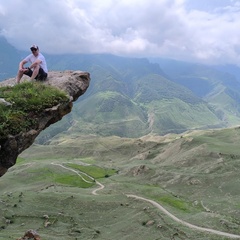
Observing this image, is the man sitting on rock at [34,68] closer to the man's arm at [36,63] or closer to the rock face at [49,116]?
the man's arm at [36,63]

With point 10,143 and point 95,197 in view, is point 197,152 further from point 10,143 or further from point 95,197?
point 10,143

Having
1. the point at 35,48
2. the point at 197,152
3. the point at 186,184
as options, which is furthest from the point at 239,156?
the point at 35,48

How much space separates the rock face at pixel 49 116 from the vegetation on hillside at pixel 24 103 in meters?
0.44

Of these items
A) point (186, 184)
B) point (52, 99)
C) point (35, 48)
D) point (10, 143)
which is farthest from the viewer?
point (186, 184)

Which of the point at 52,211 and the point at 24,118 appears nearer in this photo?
the point at 24,118

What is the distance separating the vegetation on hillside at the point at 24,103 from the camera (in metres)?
21.2

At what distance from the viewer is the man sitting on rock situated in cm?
2734

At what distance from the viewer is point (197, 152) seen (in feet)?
566

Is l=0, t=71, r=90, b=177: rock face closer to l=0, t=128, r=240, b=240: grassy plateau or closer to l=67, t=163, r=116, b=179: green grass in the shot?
l=0, t=128, r=240, b=240: grassy plateau

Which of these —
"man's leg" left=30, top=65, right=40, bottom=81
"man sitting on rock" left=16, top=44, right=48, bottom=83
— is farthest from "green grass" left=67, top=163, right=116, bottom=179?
"man's leg" left=30, top=65, right=40, bottom=81

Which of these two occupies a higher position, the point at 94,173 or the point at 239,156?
the point at 239,156

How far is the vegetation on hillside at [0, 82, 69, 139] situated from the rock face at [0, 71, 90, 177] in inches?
17.4

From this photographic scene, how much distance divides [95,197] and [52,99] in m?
74.0

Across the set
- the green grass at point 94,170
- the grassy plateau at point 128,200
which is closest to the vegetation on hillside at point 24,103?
the grassy plateau at point 128,200
